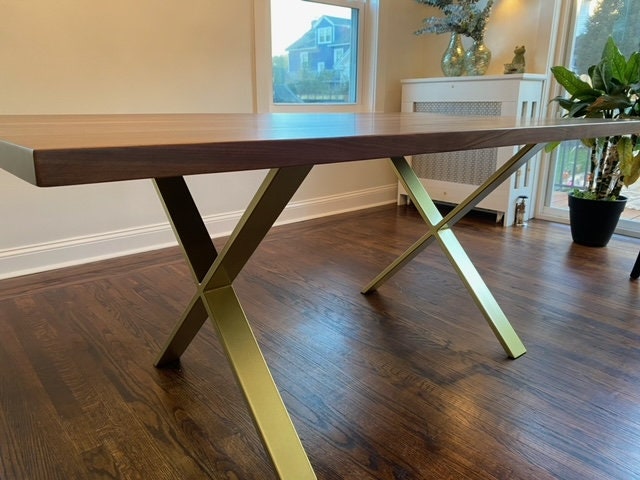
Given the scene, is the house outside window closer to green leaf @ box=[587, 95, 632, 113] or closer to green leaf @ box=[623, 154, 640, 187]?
green leaf @ box=[587, 95, 632, 113]

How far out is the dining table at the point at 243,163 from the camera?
480mm

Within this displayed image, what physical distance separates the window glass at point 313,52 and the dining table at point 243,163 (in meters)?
1.58

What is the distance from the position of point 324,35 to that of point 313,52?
15 centimetres

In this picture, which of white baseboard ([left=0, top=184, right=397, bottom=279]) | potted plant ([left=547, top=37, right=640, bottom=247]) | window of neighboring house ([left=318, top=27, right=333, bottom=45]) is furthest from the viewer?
window of neighboring house ([left=318, top=27, right=333, bottom=45])

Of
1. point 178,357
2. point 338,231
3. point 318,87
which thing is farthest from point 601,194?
point 178,357

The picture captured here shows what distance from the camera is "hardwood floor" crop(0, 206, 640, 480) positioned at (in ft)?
3.46

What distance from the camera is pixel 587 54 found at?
2.82m

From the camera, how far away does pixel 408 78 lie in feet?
11.5

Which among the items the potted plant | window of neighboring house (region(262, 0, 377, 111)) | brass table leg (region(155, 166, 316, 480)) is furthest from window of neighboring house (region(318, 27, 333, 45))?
brass table leg (region(155, 166, 316, 480))

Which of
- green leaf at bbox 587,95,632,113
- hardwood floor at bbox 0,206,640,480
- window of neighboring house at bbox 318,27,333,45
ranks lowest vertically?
hardwood floor at bbox 0,206,640,480

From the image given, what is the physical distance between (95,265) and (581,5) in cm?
303

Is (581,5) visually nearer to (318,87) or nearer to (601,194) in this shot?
(601,194)

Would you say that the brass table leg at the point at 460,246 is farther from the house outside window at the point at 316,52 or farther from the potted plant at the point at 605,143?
the house outside window at the point at 316,52

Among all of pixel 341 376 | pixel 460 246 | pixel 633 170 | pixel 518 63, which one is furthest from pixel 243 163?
pixel 518 63
